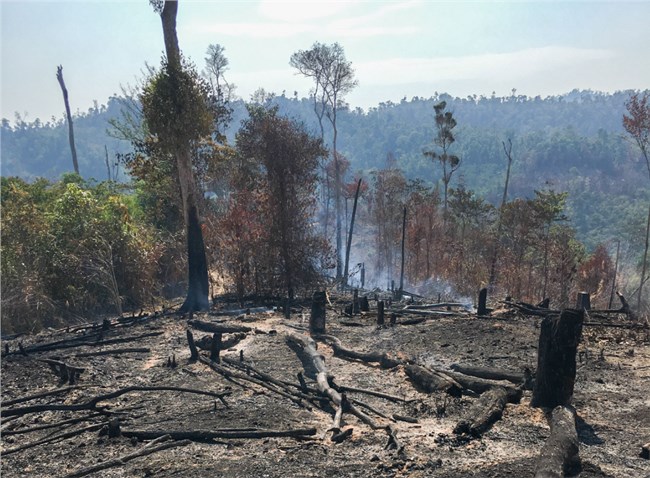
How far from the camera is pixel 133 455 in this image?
6.02 m

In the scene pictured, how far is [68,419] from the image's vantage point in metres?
7.30

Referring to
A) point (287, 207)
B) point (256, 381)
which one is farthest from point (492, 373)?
point (287, 207)

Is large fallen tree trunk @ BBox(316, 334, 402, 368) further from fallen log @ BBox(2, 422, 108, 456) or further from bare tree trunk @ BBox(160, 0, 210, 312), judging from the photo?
bare tree trunk @ BBox(160, 0, 210, 312)

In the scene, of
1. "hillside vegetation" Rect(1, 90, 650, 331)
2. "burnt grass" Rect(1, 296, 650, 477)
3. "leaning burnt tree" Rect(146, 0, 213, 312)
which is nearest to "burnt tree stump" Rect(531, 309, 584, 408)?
"burnt grass" Rect(1, 296, 650, 477)

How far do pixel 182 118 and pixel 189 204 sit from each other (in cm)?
265

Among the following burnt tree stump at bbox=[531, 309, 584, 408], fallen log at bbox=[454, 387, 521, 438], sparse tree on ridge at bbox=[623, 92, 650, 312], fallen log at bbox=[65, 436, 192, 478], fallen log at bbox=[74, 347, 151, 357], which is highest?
sparse tree on ridge at bbox=[623, 92, 650, 312]

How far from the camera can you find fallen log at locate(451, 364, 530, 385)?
8.43 m

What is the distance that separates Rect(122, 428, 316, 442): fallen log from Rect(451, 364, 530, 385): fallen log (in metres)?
3.51

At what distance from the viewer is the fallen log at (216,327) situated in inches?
505

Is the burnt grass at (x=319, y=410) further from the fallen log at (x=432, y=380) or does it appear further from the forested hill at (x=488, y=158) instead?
the forested hill at (x=488, y=158)

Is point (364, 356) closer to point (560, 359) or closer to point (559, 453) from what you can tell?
point (560, 359)

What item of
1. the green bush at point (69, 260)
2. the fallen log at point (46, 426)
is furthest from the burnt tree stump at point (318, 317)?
the green bush at point (69, 260)

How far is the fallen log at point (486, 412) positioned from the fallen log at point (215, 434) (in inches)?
74.6

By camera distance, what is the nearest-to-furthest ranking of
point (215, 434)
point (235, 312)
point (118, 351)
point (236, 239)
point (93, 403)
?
1. point (215, 434)
2. point (93, 403)
3. point (118, 351)
4. point (235, 312)
5. point (236, 239)
